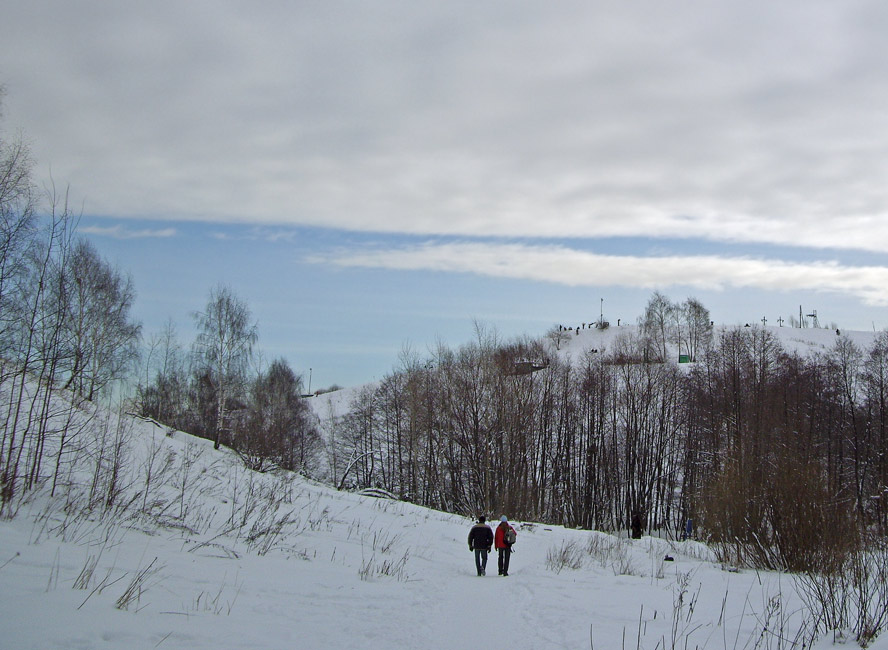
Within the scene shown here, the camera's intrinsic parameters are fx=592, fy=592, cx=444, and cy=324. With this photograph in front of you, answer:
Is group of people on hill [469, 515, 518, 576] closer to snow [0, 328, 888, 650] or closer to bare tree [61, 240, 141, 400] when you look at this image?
snow [0, 328, 888, 650]

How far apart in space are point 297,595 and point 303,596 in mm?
84

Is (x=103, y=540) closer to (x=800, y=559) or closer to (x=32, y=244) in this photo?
(x=32, y=244)

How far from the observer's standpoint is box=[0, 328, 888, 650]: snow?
5.67 m

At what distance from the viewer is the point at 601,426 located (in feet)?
179

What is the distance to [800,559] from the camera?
14.8 metres

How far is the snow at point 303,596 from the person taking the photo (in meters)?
5.67

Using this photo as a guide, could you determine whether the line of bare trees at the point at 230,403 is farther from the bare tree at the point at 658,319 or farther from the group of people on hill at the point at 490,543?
the bare tree at the point at 658,319

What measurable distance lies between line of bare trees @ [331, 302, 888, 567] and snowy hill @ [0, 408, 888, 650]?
2434 cm

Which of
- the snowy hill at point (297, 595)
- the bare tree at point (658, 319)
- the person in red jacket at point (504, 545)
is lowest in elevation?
the person in red jacket at point (504, 545)

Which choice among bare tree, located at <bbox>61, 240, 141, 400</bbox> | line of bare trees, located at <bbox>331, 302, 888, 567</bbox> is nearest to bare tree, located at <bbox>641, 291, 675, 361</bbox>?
line of bare trees, located at <bbox>331, 302, 888, 567</bbox>

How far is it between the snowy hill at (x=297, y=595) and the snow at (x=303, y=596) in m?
0.03

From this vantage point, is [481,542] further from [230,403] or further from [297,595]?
[230,403]

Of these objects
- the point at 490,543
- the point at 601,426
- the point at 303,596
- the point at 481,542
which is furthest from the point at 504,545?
the point at 601,426

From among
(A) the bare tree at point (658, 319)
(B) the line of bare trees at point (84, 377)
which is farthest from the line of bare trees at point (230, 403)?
(A) the bare tree at point (658, 319)
